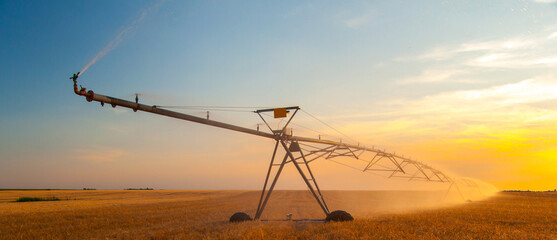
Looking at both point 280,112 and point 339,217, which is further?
point 280,112

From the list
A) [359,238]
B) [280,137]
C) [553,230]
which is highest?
[280,137]

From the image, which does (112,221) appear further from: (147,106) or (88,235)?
(147,106)

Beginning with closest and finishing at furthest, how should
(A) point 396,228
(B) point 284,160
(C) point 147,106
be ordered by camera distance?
(C) point 147,106 < (A) point 396,228 < (B) point 284,160

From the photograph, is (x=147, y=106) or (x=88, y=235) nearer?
(x=147, y=106)

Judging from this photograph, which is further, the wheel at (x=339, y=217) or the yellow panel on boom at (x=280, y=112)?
the yellow panel on boom at (x=280, y=112)

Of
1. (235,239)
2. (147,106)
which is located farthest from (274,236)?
(147,106)

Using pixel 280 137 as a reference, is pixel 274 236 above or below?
below

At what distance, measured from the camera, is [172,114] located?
48.0ft

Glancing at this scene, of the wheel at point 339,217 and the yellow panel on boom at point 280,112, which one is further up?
the yellow panel on boom at point 280,112

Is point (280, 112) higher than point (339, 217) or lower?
higher

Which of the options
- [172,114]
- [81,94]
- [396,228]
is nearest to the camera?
[81,94]

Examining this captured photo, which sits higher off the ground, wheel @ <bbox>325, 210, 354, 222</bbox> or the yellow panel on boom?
the yellow panel on boom

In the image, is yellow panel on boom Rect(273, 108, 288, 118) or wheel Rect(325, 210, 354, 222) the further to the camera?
yellow panel on boom Rect(273, 108, 288, 118)

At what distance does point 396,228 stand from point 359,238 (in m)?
3.76
